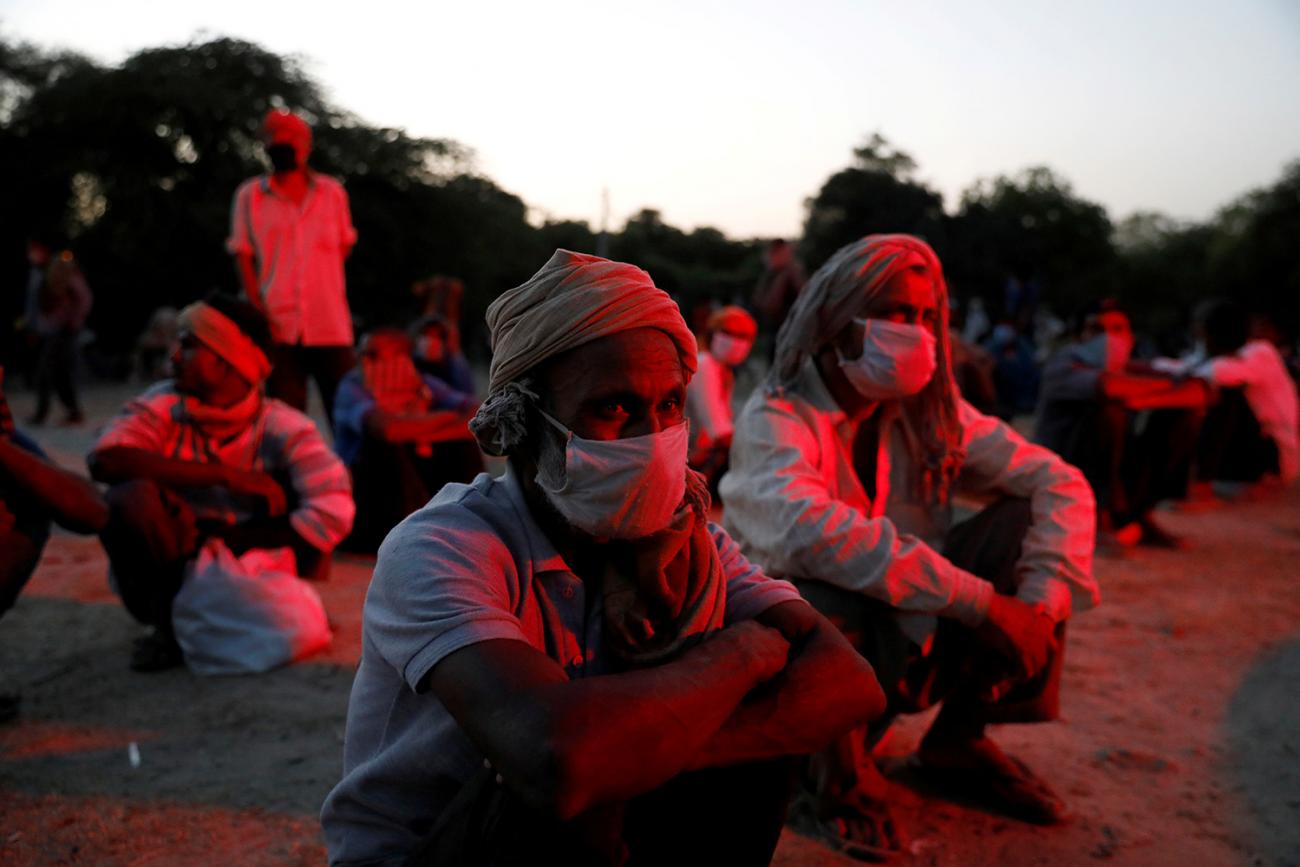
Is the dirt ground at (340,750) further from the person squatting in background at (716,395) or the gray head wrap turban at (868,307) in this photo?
the person squatting in background at (716,395)

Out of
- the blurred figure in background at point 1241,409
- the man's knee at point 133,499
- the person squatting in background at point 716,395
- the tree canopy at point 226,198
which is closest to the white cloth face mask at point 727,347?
the person squatting in background at point 716,395

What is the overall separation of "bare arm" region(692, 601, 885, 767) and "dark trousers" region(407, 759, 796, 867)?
0.10 meters

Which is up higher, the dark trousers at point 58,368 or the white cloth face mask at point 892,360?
the white cloth face mask at point 892,360

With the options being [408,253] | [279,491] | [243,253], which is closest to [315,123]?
[408,253]

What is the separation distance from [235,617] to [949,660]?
2848mm

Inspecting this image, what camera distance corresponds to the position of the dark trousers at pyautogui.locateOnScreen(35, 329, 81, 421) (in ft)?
37.8

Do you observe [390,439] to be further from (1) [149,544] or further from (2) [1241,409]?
(2) [1241,409]

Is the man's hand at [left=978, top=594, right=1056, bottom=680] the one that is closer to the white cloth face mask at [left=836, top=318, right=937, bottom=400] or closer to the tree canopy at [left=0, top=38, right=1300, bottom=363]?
the white cloth face mask at [left=836, top=318, right=937, bottom=400]

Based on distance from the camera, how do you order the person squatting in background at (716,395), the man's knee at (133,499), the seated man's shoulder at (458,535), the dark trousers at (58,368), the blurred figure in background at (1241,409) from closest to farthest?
the seated man's shoulder at (458,535)
the man's knee at (133,499)
the person squatting in background at (716,395)
the blurred figure in background at (1241,409)
the dark trousers at (58,368)

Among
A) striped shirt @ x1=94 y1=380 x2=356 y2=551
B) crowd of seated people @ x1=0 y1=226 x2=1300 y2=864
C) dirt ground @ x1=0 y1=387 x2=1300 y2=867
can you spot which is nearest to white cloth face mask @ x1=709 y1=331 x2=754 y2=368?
crowd of seated people @ x1=0 y1=226 x2=1300 y2=864

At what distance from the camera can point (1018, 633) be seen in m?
2.91

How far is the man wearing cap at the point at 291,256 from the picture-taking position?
630 cm

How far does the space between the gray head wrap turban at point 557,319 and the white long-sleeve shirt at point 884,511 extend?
1.11 m

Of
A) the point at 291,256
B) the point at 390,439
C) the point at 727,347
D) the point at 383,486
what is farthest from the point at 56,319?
the point at 727,347
